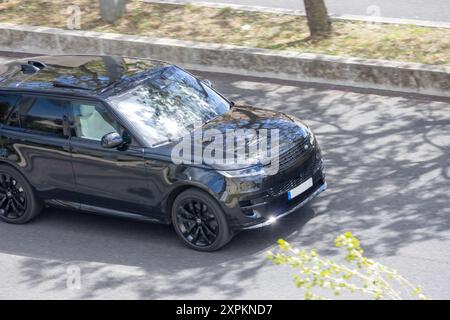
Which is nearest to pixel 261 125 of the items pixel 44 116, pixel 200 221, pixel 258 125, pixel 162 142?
pixel 258 125

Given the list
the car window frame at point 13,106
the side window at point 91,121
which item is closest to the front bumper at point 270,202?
the side window at point 91,121

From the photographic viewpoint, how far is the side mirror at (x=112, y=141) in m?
10.2

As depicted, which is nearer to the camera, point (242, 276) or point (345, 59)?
point (242, 276)

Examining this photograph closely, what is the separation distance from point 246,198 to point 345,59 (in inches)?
208

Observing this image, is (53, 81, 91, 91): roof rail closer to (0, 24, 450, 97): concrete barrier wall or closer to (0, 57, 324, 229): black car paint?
(0, 57, 324, 229): black car paint

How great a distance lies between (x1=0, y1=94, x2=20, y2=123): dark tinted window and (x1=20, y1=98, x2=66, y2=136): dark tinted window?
0.52 feet

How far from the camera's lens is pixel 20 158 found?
10945 millimetres

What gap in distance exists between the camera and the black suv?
1004 centimetres

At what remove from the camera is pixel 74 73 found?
11.2 metres

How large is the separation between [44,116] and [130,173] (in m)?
1.31

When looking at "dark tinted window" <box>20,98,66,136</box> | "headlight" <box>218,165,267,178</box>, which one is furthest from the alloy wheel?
"dark tinted window" <box>20,98,66,136</box>

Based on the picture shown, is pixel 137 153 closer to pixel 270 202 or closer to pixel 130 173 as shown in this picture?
pixel 130 173
